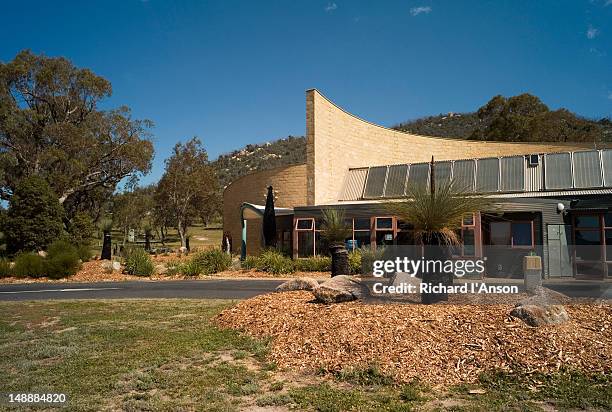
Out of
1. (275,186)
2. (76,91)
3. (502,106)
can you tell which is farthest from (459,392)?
(502,106)

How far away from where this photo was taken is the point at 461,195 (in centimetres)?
797

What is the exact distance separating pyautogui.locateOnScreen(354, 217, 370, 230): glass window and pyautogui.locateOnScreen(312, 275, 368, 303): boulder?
1271 centimetres

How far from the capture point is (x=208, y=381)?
5094 millimetres

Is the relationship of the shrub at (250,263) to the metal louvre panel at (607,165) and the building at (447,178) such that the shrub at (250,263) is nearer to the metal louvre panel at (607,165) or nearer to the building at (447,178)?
the building at (447,178)

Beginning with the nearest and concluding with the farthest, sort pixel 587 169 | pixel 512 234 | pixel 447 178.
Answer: pixel 512 234 → pixel 587 169 → pixel 447 178

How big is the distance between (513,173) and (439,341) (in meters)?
20.1

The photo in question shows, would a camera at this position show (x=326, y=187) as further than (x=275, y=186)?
No

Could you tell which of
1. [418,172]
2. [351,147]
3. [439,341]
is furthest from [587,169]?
[439,341]

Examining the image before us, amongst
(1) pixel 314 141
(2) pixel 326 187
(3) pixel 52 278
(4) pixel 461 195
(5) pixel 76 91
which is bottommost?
(3) pixel 52 278

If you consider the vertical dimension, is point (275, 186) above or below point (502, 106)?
below

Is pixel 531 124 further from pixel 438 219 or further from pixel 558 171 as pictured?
pixel 438 219

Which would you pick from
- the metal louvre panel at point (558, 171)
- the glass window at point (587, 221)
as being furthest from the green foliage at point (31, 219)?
the metal louvre panel at point (558, 171)

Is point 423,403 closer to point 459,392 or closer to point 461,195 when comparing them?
point 459,392

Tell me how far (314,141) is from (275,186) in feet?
16.1
